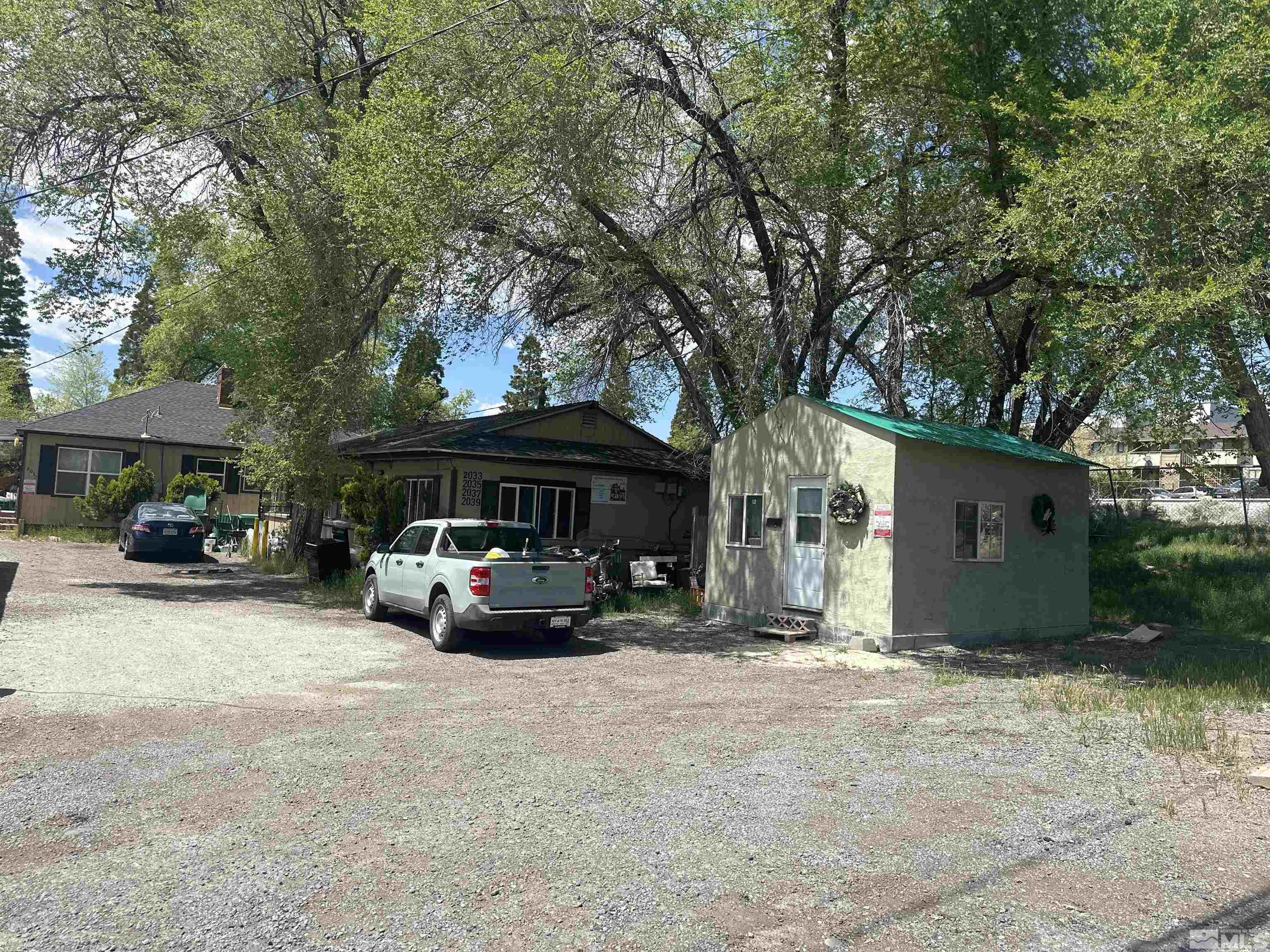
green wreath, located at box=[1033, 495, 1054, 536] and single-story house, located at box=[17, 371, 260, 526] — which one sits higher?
single-story house, located at box=[17, 371, 260, 526]

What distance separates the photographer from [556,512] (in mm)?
20734

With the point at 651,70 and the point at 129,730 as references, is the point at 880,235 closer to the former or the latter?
the point at 651,70

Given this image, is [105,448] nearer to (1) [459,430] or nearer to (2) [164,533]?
(2) [164,533]

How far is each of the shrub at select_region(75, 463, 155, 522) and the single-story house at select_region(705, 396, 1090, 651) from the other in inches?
843

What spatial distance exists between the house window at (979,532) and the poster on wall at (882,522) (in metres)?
1.35

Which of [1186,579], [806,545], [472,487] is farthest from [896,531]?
[472,487]

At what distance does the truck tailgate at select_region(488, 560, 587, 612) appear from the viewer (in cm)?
1116

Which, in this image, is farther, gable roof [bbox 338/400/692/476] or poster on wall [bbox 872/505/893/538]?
gable roof [bbox 338/400/692/476]

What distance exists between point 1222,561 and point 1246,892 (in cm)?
1804

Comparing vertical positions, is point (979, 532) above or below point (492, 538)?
above

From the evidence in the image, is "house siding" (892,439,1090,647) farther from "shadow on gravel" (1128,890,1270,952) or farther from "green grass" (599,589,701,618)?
"shadow on gravel" (1128,890,1270,952)

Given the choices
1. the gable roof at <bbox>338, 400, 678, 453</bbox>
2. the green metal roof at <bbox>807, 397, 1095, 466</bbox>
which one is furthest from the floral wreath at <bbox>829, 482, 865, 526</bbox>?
the gable roof at <bbox>338, 400, 678, 453</bbox>

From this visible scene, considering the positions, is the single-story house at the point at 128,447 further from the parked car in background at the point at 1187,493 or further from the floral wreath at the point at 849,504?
the parked car in background at the point at 1187,493

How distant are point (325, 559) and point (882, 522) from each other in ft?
40.6
